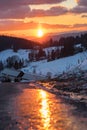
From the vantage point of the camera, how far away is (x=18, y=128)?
2800 cm

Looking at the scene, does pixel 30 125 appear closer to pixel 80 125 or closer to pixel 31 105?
pixel 80 125

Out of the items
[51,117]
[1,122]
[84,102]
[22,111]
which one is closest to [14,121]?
[1,122]

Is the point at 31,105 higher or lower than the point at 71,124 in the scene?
lower

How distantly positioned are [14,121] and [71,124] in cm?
417

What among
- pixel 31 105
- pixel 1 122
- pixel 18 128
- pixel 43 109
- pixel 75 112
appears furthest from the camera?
pixel 31 105

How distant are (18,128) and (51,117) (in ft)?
17.3

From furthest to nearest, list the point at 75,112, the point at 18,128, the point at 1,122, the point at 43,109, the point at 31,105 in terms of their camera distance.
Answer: the point at 31,105
the point at 43,109
the point at 75,112
the point at 1,122
the point at 18,128

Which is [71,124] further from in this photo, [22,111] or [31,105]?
[31,105]

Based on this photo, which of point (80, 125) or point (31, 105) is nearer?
point (80, 125)

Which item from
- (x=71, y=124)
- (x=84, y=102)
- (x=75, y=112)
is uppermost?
(x=71, y=124)

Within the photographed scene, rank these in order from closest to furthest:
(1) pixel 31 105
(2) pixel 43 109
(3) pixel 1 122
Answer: (3) pixel 1 122
(2) pixel 43 109
(1) pixel 31 105

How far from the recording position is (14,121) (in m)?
31.2

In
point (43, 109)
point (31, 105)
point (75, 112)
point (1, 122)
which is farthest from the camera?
point (31, 105)

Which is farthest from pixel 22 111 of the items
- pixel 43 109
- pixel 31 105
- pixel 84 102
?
pixel 84 102
